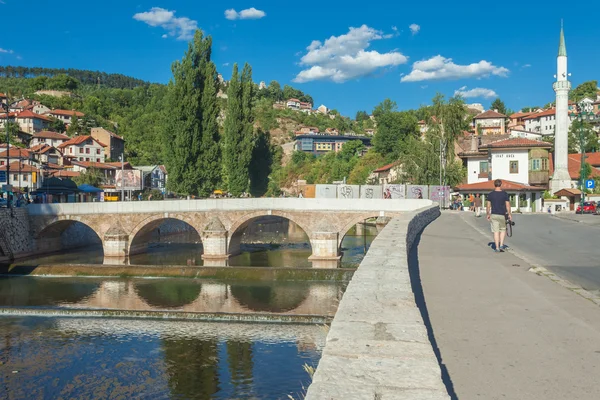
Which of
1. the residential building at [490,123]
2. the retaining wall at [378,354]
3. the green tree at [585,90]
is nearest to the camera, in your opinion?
the retaining wall at [378,354]

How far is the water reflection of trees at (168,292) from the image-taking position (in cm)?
2216

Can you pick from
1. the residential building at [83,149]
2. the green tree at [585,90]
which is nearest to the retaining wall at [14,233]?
the residential building at [83,149]

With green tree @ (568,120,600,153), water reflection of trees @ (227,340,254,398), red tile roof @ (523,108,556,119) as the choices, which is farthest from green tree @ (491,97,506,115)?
water reflection of trees @ (227,340,254,398)

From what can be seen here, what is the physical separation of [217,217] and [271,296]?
11.6m

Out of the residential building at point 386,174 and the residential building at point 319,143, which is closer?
the residential building at point 386,174

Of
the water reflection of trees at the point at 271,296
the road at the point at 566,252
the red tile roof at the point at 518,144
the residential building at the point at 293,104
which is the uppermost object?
the residential building at the point at 293,104

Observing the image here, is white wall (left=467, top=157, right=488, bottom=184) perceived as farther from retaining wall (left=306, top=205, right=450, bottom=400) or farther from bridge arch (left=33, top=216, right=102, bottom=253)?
retaining wall (left=306, top=205, right=450, bottom=400)

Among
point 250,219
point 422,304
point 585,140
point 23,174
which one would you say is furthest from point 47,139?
point 422,304

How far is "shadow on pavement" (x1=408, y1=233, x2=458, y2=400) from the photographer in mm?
3520

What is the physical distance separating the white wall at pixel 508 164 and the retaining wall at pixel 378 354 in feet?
139

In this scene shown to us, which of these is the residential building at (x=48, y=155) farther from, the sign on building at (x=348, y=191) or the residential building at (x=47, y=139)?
the sign on building at (x=348, y=191)

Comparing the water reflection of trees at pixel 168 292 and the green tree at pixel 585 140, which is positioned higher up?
the green tree at pixel 585 140

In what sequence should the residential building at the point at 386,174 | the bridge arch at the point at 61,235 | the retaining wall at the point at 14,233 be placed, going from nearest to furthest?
the retaining wall at the point at 14,233, the bridge arch at the point at 61,235, the residential building at the point at 386,174

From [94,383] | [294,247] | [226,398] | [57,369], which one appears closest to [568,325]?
[226,398]
